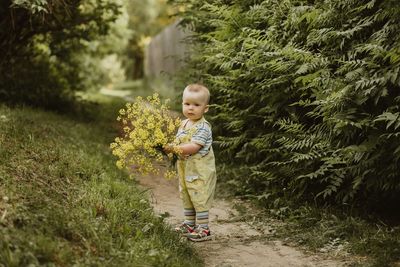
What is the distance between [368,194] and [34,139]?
176 inches

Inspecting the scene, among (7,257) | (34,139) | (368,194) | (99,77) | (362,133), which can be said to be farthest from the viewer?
(99,77)

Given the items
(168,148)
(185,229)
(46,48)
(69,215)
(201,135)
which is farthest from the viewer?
(46,48)

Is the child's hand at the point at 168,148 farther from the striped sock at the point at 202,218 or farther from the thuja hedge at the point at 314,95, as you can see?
the thuja hedge at the point at 314,95

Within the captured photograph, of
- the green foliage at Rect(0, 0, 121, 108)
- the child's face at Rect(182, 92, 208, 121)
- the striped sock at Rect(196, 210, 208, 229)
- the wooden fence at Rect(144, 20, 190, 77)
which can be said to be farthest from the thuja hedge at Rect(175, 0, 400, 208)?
the wooden fence at Rect(144, 20, 190, 77)

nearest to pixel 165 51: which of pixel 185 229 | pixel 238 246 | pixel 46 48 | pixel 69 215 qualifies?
pixel 46 48

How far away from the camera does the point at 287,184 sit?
7113 mm

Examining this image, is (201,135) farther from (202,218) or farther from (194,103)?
(202,218)

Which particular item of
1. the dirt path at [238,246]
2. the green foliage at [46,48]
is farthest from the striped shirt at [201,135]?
the green foliage at [46,48]

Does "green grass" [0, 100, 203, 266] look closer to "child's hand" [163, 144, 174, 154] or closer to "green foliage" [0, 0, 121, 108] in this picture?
"child's hand" [163, 144, 174, 154]

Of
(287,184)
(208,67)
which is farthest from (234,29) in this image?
(287,184)

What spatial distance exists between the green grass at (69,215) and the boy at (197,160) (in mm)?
494

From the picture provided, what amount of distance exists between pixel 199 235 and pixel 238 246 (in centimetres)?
44

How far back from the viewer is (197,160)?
555 cm

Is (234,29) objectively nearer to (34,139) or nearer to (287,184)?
(287,184)
